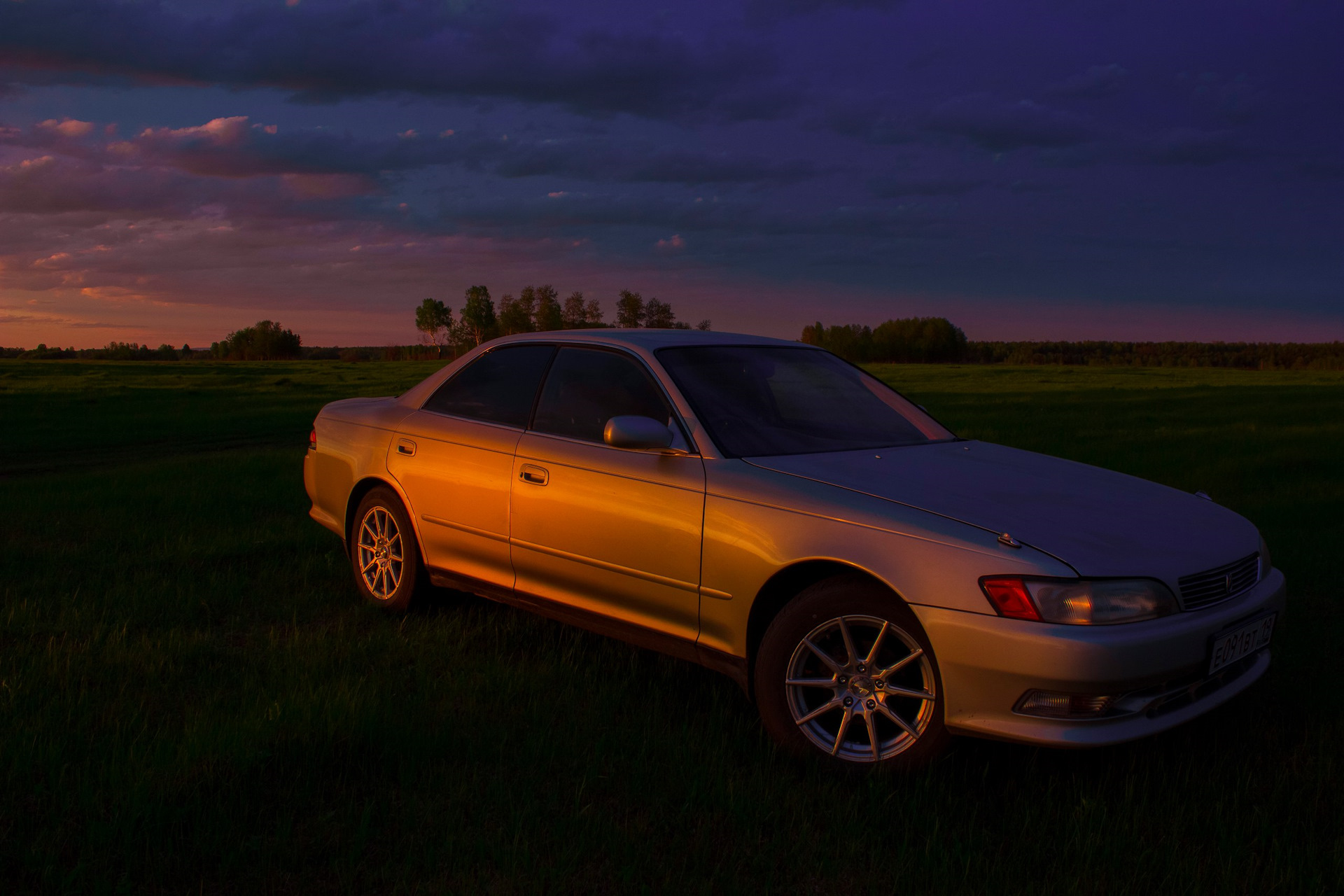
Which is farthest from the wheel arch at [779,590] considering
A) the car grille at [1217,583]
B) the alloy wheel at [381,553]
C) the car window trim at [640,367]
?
the alloy wheel at [381,553]

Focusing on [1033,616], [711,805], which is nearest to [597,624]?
[711,805]

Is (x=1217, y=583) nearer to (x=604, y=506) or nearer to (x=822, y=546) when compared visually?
(x=822, y=546)

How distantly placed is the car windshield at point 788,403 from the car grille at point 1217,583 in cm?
134

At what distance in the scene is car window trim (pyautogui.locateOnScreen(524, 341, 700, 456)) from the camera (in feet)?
12.5

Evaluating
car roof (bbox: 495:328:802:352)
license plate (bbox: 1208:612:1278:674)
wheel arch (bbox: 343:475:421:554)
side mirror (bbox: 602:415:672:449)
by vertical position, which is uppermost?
car roof (bbox: 495:328:802:352)

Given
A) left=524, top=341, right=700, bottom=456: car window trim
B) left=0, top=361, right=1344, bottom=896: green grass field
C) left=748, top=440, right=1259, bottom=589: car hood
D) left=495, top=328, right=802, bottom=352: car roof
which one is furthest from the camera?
left=495, top=328, right=802, bottom=352: car roof

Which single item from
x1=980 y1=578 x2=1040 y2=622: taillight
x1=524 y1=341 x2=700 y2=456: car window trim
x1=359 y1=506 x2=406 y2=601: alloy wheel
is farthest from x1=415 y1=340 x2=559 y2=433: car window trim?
x1=980 y1=578 x2=1040 y2=622: taillight

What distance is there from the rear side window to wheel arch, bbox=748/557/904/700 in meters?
1.64

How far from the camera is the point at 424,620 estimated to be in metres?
4.89

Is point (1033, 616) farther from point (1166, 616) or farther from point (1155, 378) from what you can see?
point (1155, 378)

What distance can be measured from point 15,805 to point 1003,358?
290ft

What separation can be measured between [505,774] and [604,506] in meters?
1.16

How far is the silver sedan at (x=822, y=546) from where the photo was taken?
2.90m

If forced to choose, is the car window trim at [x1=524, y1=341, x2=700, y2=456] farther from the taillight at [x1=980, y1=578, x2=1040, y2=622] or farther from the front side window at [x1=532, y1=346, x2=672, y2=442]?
the taillight at [x1=980, y1=578, x2=1040, y2=622]
